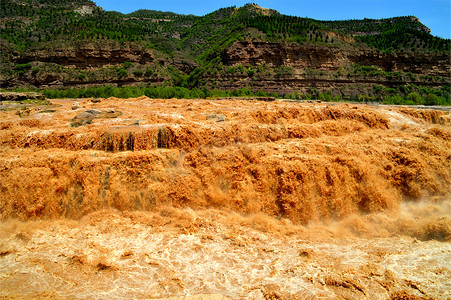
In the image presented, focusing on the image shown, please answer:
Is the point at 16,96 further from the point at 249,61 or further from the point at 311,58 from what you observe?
the point at 311,58

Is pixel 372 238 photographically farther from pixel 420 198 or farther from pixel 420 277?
pixel 420 198

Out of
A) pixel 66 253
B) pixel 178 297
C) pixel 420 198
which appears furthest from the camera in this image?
pixel 420 198

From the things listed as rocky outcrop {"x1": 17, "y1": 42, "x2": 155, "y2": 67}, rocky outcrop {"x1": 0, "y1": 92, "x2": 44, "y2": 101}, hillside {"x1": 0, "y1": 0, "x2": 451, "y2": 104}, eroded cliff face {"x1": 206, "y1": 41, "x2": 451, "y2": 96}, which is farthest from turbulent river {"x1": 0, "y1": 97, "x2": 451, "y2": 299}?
rocky outcrop {"x1": 17, "y1": 42, "x2": 155, "y2": 67}

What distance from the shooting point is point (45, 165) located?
10328mm

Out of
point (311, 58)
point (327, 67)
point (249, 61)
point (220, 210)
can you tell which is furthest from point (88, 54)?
point (220, 210)

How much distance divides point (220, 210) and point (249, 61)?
4937cm

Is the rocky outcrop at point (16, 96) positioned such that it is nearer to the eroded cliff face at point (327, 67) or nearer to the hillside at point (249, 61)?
the hillside at point (249, 61)

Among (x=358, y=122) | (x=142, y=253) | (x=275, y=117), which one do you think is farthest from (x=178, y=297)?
(x=358, y=122)

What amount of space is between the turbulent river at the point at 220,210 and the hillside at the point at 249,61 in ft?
114

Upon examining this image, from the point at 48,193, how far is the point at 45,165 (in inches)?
48.7

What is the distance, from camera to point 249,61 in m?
55.1

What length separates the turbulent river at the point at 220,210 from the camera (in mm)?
6870

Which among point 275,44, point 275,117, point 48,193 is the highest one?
point 275,44

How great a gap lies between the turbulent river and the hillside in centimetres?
3471
